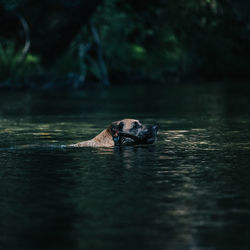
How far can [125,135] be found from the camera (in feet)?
52.4

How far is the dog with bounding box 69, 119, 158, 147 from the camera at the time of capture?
615 inches

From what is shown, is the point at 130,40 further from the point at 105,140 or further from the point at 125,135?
the point at 125,135

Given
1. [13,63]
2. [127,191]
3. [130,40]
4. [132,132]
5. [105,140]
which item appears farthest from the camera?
[130,40]

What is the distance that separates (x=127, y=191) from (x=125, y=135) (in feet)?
17.1

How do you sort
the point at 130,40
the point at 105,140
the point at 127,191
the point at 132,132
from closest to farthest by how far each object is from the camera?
the point at 127,191, the point at 132,132, the point at 105,140, the point at 130,40

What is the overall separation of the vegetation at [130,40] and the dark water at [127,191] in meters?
34.2

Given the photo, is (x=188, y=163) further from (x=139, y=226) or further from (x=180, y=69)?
(x=180, y=69)

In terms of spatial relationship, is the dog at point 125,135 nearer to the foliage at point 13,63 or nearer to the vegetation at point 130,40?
the foliage at point 13,63

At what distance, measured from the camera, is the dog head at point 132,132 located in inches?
614

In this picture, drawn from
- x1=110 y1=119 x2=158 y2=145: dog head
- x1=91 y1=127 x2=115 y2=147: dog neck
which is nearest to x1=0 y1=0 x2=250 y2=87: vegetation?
x1=91 y1=127 x2=115 y2=147: dog neck

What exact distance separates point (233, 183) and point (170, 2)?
2020 inches

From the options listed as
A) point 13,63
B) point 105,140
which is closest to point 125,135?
point 105,140

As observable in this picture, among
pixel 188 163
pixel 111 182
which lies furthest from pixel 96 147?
pixel 111 182

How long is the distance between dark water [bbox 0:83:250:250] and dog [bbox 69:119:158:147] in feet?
0.68
